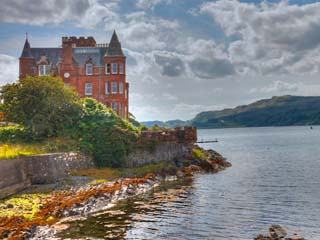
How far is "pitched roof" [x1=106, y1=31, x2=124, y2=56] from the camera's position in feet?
221

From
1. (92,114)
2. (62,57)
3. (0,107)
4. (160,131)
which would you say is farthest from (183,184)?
(62,57)

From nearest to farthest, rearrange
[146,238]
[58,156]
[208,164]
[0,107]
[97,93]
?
1. [146,238]
2. [58,156]
3. [0,107]
4. [208,164]
5. [97,93]

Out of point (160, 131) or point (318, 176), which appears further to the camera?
point (160, 131)

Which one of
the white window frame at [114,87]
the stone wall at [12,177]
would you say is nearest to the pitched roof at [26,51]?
the white window frame at [114,87]

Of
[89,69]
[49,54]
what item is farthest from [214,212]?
[49,54]

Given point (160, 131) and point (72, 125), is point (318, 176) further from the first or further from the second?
point (72, 125)

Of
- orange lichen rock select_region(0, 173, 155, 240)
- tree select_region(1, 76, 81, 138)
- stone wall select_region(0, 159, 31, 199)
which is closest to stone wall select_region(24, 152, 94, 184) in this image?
stone wall select_region(0, 159, 31, 199)

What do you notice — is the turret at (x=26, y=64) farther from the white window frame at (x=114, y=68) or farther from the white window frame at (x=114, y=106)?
the white window frame at (x=114, y=106)

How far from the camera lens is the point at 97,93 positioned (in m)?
68.2

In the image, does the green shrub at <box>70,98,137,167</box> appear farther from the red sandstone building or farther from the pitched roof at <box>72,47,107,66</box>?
the pitched roof at <box>72,47,107,66</box>

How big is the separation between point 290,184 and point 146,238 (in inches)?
1038

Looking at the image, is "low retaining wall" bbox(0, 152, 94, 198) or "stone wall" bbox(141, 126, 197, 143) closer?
"low retaining wall" bbox(0, 152, 94, 198)

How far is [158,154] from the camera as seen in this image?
178 ft

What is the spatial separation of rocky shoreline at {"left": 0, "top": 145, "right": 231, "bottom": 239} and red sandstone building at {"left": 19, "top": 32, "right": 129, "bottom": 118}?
20300 millimetres
